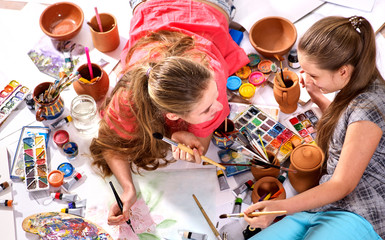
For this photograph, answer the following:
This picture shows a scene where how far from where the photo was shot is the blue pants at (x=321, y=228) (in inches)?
54.3

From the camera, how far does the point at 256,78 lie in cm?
183

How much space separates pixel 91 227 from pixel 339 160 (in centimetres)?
82

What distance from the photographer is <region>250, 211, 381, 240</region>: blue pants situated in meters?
1.38

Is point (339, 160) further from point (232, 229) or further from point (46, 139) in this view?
point (46, 139)

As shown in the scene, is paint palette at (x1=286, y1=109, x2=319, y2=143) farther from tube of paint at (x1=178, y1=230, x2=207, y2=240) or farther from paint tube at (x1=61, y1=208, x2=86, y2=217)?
paint tube at (x1=61, y1=208, x2=86, y2=217)

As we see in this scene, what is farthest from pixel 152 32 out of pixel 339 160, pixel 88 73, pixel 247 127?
pixel 339 160

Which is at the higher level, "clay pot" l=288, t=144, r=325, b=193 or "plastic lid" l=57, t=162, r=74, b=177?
"clay pot" l=288, t=144, r=325, b=193

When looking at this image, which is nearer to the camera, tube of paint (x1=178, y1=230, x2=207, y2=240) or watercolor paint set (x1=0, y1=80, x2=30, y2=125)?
tube of paint (x1=178, y1=230, x2=207, y2=240)

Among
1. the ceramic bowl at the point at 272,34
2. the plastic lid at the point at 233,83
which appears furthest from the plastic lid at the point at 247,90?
the ceramic bowl at the point at 272,34

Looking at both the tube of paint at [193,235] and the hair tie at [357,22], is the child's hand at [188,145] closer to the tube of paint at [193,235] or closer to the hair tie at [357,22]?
the tube of paint at [193,235]

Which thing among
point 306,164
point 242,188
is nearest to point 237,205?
point 242,188

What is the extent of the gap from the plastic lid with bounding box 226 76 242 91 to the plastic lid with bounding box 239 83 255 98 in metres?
0.02

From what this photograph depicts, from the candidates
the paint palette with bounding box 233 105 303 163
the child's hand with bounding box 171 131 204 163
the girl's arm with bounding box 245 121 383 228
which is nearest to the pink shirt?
the child's hand with bounding box 171 131 204 163

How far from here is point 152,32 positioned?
1.60 meters
